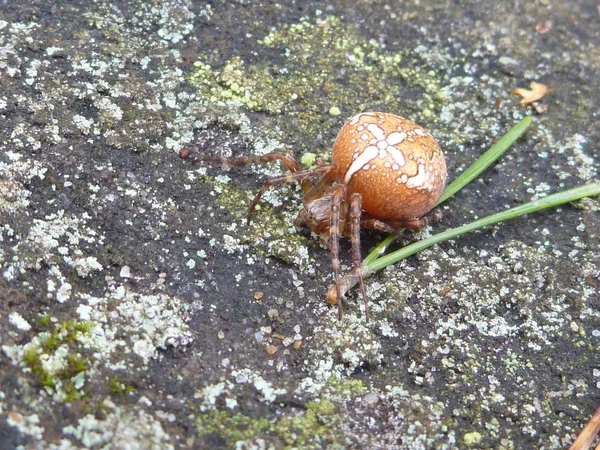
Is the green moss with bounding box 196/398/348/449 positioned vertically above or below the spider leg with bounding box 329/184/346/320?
below

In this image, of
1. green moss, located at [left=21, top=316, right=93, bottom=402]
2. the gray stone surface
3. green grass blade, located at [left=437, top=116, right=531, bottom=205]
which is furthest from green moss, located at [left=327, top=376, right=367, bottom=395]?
green grass blade, located at [left=437, top=116, right=531, bottom=205]

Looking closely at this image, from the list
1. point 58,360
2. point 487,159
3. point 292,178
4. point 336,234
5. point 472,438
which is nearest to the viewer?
point 58,360

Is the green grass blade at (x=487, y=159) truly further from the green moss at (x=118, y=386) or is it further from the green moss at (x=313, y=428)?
the green moss at (x=118, y=386)

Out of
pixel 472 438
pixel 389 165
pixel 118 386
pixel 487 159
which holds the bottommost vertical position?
pixel 472 438

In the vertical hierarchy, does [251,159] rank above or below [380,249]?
above

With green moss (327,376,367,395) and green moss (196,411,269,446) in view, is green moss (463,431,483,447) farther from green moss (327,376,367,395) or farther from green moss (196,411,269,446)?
green moss (196,411,269,446)

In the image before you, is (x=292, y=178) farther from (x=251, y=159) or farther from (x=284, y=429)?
(x=284, y=429)

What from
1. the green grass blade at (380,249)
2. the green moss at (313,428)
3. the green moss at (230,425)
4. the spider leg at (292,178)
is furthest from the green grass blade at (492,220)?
the green moss at (230,425)

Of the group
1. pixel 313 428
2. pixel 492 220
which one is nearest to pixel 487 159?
pixel 492 220
